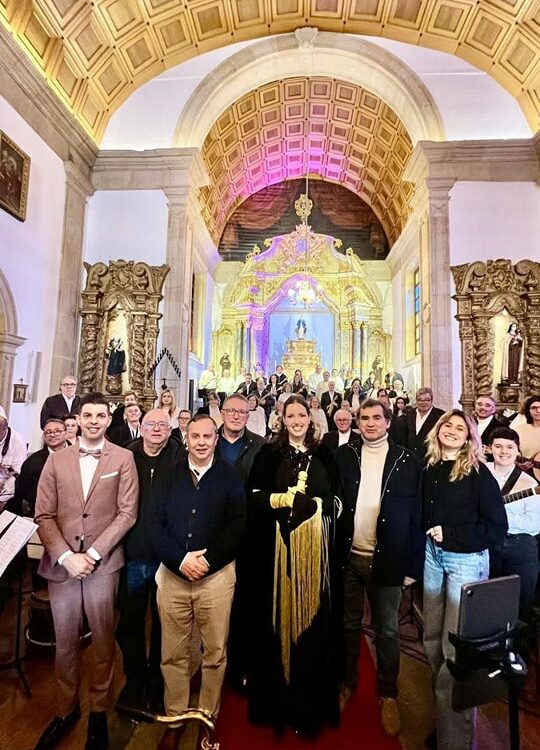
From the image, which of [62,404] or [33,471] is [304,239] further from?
[33,471]

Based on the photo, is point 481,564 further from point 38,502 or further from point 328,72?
point 328,72

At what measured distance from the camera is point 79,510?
262 cm

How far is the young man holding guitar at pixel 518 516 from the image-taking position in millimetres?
2990

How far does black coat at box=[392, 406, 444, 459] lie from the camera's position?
5660 millimetres

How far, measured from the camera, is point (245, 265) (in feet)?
58.4

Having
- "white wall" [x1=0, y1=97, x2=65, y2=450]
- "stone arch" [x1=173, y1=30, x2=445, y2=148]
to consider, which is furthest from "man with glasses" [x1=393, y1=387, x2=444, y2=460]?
"stone arch" [x1=173, y1=30, x2=445, y2=148]

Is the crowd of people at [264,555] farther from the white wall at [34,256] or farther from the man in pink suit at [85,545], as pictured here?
the white wall at [34,256]

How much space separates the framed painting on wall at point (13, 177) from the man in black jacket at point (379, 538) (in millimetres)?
7650

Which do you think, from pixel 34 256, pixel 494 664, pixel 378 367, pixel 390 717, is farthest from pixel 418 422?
pixel 378 367

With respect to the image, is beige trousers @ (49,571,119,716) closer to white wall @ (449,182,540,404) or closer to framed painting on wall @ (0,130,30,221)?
framed painting on wall @ (0,130,30,221)

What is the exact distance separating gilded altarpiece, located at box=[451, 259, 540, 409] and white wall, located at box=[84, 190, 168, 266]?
692 centimetres

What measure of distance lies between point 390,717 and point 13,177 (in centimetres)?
912

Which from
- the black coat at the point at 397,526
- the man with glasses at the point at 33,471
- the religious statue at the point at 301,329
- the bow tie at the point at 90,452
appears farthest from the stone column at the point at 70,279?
the religious statue at the point at 301,329

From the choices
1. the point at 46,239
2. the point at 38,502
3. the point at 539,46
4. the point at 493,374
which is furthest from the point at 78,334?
the point at 539,46
